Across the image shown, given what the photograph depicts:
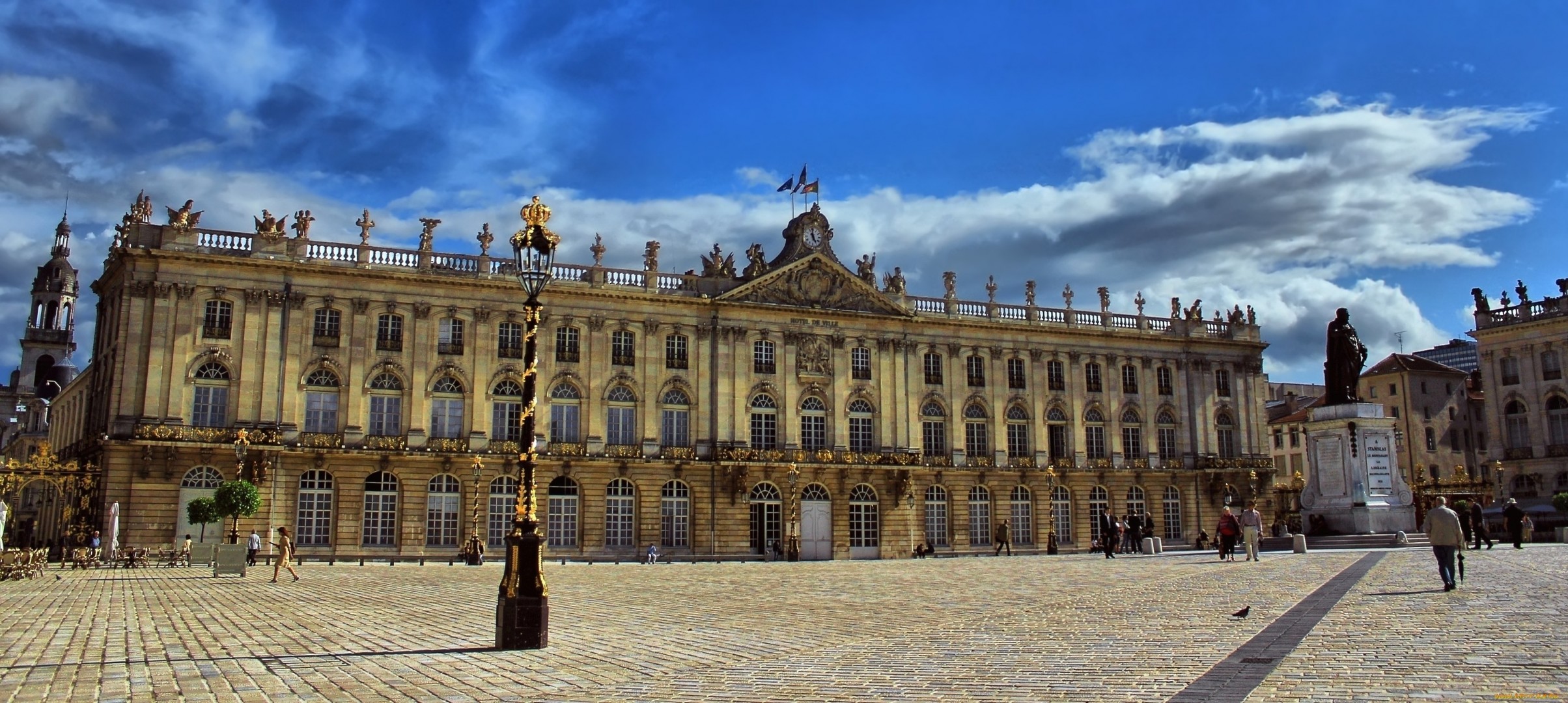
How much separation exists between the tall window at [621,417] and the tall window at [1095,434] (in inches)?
792

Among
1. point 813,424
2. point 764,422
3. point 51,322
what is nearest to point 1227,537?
point 813,424

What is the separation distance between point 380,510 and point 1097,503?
96.4 feet

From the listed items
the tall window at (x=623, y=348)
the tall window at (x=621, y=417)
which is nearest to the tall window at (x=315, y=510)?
the tall window at (x=621, y=417)

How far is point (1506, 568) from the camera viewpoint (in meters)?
21.9

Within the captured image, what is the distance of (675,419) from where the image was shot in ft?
154

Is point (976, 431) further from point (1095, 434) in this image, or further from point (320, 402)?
point (320, 402)

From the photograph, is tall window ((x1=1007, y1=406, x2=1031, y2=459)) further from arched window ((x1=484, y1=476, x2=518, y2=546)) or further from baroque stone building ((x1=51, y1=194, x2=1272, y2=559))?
arched window ((x1=484, y1=476, x2=518, y2=546))

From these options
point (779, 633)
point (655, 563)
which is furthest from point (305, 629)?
point (655, 563)

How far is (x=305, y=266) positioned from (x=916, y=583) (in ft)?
89.3

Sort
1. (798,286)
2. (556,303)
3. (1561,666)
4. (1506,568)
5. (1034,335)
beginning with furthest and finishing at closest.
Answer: (1034,335), (798,286), (556,303), (1506,568), (1561,666)

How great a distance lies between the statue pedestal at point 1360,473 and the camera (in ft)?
111

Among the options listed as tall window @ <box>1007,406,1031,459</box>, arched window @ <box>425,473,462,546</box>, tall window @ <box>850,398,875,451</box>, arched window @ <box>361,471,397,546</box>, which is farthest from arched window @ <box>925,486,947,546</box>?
arched window @ <box>361,471,397,546</box>

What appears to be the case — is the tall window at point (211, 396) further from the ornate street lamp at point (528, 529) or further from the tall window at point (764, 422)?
the ornate street lamp at point (528, 529)

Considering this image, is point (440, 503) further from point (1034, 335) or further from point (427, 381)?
point (1034, 335)
